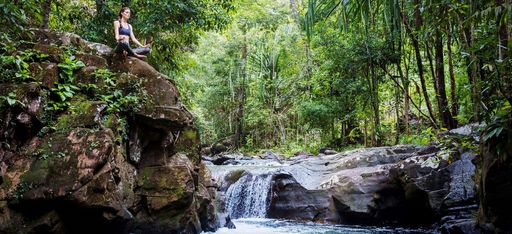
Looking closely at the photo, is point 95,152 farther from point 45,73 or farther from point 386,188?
point 386,188

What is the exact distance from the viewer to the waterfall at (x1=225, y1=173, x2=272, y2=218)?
990cm

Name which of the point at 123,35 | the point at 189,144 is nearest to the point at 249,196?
the point at 189,144

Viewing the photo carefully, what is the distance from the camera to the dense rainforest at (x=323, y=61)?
4547 millimetres

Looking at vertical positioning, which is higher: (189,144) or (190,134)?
(190,134)

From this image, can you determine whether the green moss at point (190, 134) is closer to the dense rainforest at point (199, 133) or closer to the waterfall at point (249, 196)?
the dense rainforest at point (199, 133)

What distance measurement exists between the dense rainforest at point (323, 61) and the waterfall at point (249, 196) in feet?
12.5

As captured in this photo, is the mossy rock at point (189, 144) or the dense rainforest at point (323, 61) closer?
the dense rainforest at point (323, 61)

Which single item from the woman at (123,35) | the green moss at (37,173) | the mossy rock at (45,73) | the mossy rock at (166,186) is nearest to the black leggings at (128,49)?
the woman at (123,35)

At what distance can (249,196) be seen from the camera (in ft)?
33.4

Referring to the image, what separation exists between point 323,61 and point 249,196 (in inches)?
248

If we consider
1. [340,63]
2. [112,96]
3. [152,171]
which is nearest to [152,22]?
[112,96]

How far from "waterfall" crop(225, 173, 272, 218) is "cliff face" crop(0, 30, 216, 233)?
2.53 metres

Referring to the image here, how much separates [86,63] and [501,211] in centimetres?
649

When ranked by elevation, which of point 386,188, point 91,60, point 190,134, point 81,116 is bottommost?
point 386,188
